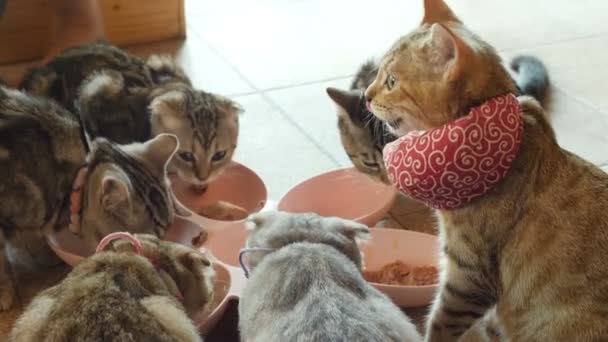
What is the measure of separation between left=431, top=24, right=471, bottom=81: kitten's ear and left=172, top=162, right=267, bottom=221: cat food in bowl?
1.03 metres

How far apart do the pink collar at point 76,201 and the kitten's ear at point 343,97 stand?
0.76m

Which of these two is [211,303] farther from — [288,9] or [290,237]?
[288,9]

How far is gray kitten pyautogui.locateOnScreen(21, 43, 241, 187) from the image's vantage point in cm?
244

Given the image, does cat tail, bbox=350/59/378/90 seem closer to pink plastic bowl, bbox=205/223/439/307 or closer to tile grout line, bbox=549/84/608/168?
pink plastic bowl, bbox=205/223/439/307

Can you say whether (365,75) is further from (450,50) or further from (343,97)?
(450,50)

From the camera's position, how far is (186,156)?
8.06 ft

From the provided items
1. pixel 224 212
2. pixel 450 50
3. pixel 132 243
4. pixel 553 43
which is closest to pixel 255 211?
pixel 224 212

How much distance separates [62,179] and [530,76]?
1.77 metres

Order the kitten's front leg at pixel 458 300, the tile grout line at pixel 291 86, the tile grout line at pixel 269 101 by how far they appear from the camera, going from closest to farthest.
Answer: the kitten's front leg at pixel 458 300 → the tile grout line at pixel 269 101 → the tile grout line at pixel 291 86

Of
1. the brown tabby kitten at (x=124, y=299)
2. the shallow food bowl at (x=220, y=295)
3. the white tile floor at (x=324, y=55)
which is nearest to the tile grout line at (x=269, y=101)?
the white tile floor at (x=324, y=55)

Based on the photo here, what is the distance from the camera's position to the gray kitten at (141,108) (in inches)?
95.9

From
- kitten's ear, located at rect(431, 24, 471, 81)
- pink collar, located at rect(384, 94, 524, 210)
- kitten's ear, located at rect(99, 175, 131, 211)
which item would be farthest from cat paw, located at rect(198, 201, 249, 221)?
kitten's ear, located at rect(431, 24, 471, 81)

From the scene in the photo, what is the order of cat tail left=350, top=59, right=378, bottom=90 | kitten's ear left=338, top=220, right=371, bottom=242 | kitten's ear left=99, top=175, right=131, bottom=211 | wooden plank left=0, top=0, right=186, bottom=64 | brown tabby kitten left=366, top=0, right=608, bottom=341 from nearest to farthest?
brown tabby kitten left=366, top=0, right=608, bottom=341
kitten's ear left=338, top=220, right=371, bottom=242
kitten's ear left=99, top=175, right=131, bottom=211
cat tail left=350, top=59, right=378, bottom=90
wooden plank left=0, top=0, right=186, bottom=64

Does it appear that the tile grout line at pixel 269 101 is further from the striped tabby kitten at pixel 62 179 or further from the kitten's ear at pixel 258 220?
the kitten's ear at pixel 258 220
